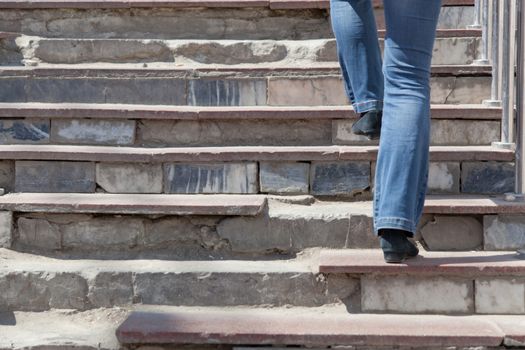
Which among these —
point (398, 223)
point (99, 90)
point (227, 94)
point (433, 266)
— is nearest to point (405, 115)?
point (398, 223)

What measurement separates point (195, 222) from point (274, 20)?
1369mm

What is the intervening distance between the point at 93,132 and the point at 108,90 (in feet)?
0.80

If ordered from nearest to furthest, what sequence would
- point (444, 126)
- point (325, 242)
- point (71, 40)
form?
point (325, 242) → point (444, 126) → point (71, 40)

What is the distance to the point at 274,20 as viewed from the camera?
3.79 m

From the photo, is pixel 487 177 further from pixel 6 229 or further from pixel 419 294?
pixel 6 229

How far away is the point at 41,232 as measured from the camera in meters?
2.85

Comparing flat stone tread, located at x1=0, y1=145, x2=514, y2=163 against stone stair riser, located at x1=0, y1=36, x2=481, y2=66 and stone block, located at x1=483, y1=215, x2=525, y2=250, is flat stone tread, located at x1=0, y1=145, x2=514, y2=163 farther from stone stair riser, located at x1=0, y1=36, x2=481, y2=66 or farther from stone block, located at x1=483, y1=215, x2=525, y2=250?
stone stair riser, located at x1=0, y1=36, x2=481, y2=66

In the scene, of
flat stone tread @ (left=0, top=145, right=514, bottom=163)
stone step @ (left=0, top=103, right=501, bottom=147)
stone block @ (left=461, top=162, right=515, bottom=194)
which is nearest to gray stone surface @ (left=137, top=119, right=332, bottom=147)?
stone step @ (left=0, top=103, right=501, bottom=147)

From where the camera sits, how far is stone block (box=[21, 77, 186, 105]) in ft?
10.8

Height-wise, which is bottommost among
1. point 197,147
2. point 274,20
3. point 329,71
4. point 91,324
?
point 91,324

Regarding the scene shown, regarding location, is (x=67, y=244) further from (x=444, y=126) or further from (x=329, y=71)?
(x=444, y=126)

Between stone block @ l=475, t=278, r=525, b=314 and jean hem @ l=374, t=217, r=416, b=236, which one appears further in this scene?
stone block @ l=475, t=278, r=525, b=314

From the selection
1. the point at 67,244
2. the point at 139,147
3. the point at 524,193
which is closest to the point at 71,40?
A: the point at 139,147

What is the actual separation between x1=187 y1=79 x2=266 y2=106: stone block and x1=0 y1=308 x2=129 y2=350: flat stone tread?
1034 millimetres
